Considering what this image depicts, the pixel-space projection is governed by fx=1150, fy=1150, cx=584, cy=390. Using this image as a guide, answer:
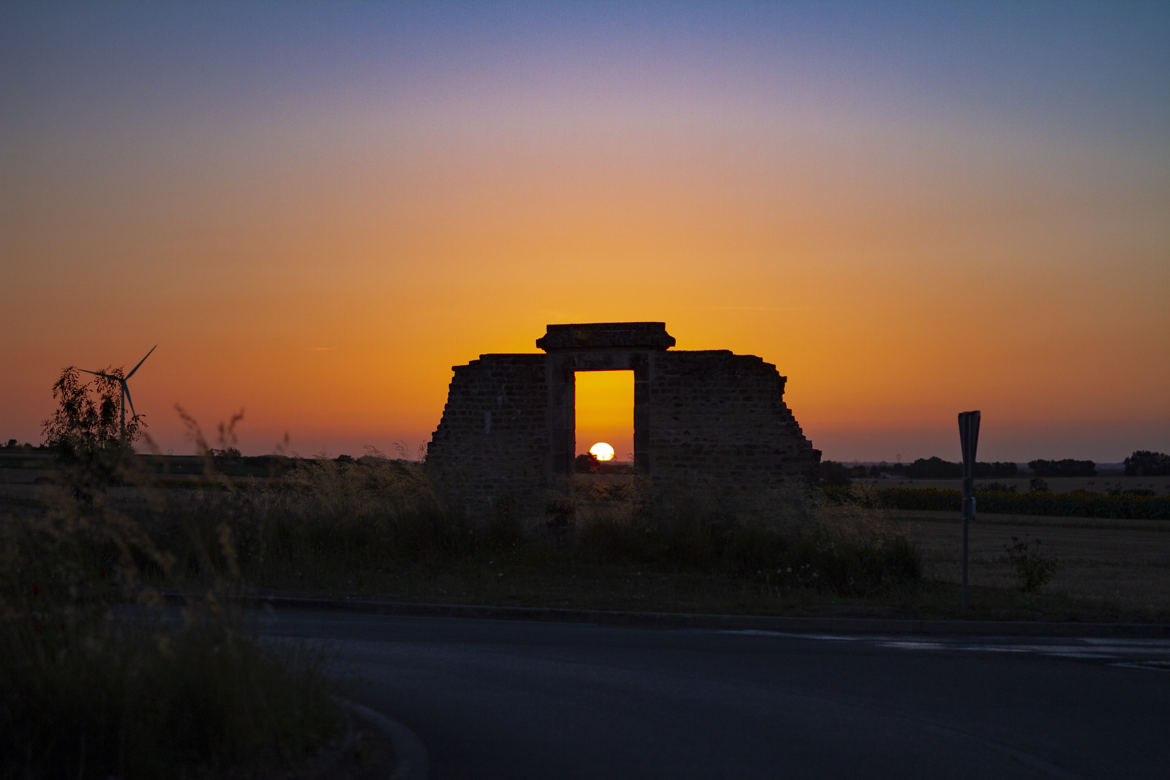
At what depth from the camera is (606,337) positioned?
20906mm

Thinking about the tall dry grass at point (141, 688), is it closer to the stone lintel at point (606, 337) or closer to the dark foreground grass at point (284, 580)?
the dark foreground grass at point (284, 580)

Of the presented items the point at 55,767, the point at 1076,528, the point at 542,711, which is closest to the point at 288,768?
the point at 55,767

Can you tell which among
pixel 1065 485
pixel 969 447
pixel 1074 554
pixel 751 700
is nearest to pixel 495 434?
pixel 969 447

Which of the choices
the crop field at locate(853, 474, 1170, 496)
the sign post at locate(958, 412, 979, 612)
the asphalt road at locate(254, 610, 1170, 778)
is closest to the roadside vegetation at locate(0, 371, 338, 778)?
the asphalt road at locate(254, 610, 1170, 778)

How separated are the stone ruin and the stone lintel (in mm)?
18

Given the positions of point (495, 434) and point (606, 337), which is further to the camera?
A: point (495, 434)

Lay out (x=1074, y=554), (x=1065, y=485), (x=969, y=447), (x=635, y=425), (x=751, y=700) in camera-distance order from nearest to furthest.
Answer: (x=751, y=700) < (x=969, y=447) < (x=635, y=425) < (x=1074, y=554) < (x=1065, y=485)

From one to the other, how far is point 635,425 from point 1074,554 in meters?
13.3

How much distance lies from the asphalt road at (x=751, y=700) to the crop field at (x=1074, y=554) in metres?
4.50

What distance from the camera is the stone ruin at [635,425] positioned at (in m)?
20.0

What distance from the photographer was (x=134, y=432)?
73.9ft

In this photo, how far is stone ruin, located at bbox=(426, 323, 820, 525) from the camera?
20.0 m

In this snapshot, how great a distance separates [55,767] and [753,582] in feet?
37.0

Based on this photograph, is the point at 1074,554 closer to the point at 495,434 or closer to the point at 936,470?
the point at 495,434
